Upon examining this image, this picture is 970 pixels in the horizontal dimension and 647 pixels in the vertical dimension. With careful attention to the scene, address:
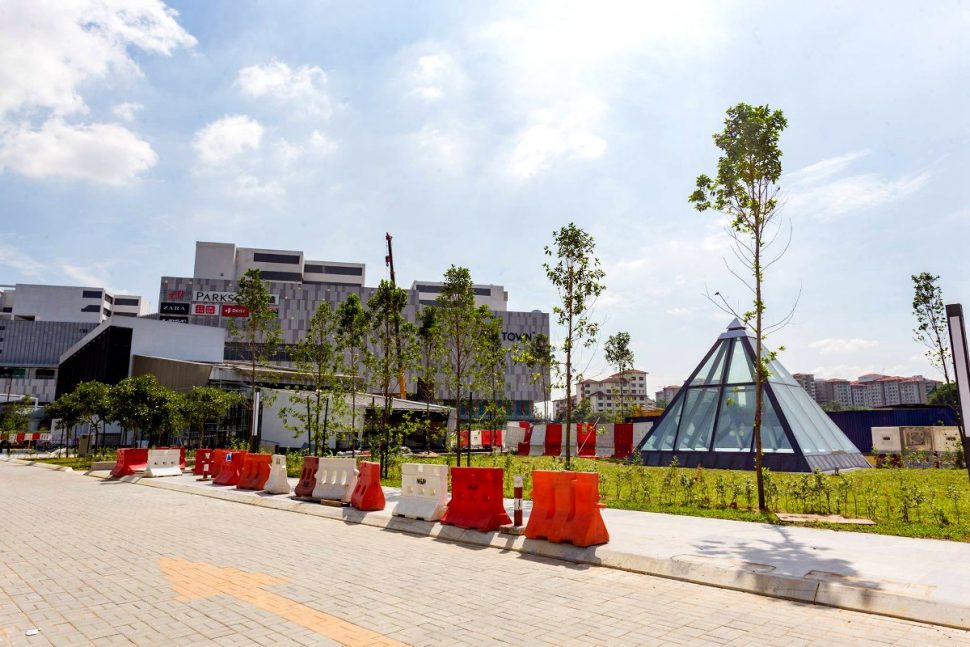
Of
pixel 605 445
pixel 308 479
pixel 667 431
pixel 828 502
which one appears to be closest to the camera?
pixel 828 502

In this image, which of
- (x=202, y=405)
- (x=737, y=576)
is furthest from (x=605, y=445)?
(x=737, y=576)

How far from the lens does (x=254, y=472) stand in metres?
18.8

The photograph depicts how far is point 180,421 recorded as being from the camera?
107ft

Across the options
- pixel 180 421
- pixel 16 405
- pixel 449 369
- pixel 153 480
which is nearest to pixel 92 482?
pixel 153 480

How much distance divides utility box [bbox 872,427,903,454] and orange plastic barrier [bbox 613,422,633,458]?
1274cm

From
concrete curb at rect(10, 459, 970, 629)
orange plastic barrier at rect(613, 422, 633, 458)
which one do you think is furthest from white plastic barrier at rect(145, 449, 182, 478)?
orange plastic barrier at rect(613, 422, 633, 458)

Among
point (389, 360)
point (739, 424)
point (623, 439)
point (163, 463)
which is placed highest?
point (389, 360)

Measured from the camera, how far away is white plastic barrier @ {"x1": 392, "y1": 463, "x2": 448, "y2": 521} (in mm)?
11750

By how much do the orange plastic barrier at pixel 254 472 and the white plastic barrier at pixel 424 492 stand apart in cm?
791

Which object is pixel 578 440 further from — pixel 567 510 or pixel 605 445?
pixel 567 510

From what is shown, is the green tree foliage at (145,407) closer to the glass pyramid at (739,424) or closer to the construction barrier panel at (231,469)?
the construction barrier panel at (231,469)

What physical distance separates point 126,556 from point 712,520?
10.1m

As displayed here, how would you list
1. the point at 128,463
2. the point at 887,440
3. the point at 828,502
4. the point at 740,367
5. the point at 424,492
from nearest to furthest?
the point at 424,492 → the point at 828,502 → the point at 128,463 → the point at 740,367 → the point at 887,440

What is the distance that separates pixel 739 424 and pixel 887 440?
1502cm
